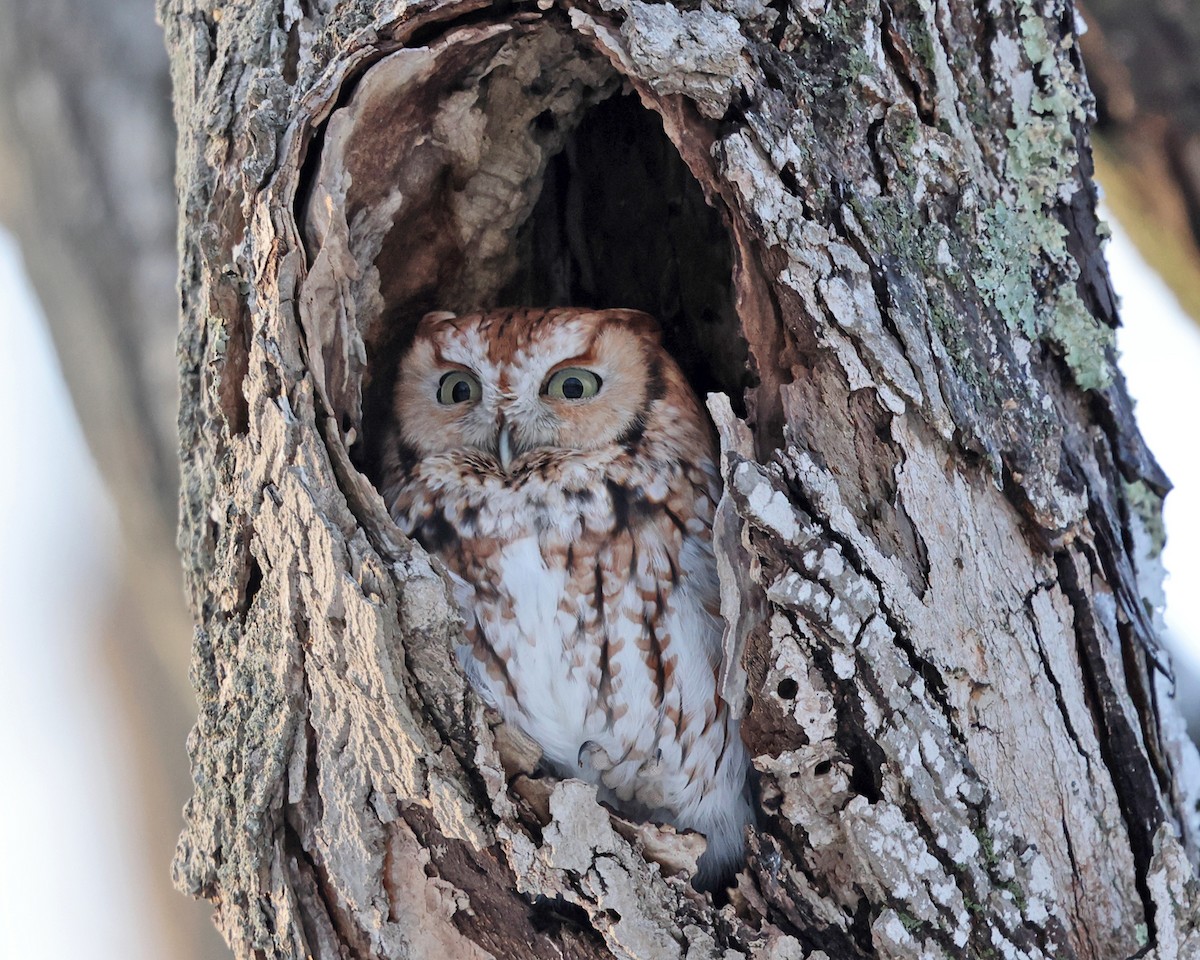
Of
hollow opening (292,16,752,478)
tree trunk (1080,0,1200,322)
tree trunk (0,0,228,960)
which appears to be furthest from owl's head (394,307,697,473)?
tree trunk (1080,0,1200,322)

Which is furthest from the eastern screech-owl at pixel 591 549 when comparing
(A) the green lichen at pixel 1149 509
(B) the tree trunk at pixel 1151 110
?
(B) the tree trunk at pixel 1151 110

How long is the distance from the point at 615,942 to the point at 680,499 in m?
0.82

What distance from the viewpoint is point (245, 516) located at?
5.68ft

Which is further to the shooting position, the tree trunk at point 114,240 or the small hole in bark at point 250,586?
the tree trunk at point 114,240

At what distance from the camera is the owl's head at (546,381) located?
220 centimetres

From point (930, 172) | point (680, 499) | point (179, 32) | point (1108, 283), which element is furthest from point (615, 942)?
point (179, 32)

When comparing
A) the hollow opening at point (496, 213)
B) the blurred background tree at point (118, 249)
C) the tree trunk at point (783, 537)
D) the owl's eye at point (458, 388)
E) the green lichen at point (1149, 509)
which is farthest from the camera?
the blurred background tree at point (118, 249)

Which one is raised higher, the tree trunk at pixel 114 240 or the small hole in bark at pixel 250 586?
the tree trunk at pixel 114 240

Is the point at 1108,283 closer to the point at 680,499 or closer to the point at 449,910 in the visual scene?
the point at 680,499

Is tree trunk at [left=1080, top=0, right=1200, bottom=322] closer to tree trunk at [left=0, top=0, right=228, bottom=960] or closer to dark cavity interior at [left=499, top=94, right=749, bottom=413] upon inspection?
dark cavity interior at [left=499, top=94, right=749, bottom=413]

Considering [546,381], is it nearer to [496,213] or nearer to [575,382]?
[575,382]

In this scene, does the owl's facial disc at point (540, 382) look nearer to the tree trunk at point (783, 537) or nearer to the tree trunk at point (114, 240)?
the tree trunk at point (783, 537)

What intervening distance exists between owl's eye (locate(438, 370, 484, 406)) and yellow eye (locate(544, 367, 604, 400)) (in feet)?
0.52

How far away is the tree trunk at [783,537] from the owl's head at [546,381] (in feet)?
1.07
